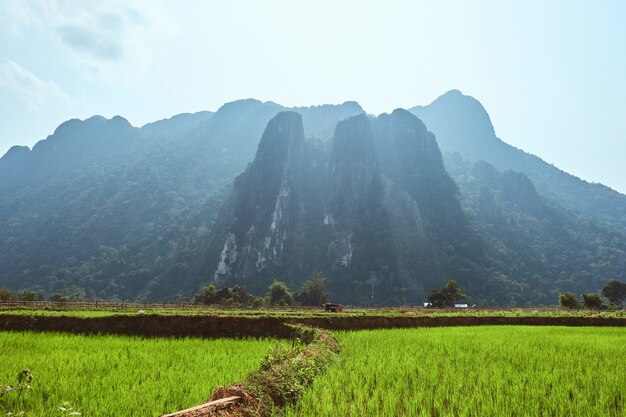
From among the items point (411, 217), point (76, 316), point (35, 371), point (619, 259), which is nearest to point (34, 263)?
point (411, 217)

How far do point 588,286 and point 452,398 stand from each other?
160404mm

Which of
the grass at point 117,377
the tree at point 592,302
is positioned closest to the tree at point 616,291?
the tree at point 592,302

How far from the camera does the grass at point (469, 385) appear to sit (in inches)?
236

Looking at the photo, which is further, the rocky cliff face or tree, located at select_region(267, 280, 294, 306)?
the rocky cliff face

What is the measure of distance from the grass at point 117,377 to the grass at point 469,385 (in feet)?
6.49

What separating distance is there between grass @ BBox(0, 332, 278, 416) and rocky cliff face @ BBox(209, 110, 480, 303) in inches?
4780

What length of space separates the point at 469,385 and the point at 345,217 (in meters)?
152

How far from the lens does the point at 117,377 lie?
25.8ft

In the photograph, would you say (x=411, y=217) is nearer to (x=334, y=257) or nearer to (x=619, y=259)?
(x=334, y=257)

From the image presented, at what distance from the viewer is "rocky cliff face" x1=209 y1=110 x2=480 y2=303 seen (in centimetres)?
14425

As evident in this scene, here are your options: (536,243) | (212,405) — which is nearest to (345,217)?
(536,243)

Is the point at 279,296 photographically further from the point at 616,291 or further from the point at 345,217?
the point at 345,217

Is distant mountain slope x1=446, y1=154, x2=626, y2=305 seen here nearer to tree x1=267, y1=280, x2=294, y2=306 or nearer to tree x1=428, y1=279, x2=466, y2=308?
tree x1=428, y1=279, x2=466, y2=308

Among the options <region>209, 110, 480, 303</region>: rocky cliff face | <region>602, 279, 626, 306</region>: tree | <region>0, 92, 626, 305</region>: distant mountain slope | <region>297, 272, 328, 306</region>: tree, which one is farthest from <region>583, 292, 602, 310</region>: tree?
<region>209, 110, 480, 303</region>: rocky cliff face
